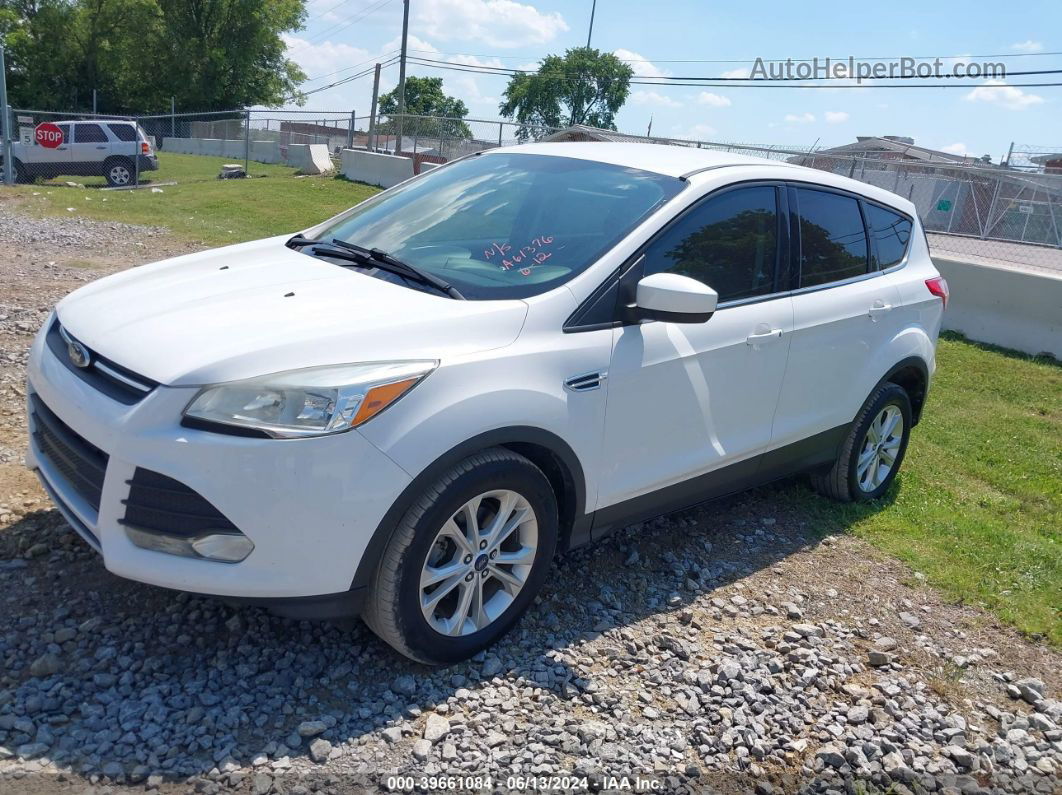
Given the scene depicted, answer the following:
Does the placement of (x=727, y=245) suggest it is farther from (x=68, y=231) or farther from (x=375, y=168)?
(x=375, y=168)

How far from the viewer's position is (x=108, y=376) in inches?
119

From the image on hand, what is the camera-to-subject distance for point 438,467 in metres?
3.00

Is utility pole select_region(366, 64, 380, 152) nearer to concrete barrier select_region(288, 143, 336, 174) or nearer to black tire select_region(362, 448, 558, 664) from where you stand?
concrete barrier select_region(288, 143, 336, 174)

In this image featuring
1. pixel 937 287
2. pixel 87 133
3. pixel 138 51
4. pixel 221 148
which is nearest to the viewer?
pixel 937 287

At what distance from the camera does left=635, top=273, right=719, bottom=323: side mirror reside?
3473 millimetres

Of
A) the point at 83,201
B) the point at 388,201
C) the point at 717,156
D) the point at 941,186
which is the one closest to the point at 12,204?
the point at 83,201

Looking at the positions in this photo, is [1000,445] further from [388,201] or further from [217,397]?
[217,397]

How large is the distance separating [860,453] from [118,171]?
2256cm

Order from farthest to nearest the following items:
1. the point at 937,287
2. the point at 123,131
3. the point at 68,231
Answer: the point at 123,131 < the point at 68,231 < the point at 937,287

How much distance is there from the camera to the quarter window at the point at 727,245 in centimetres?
388

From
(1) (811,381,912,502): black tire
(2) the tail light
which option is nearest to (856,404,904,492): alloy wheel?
(1) (811,381,912,502): black tire

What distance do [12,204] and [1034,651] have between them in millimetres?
17062

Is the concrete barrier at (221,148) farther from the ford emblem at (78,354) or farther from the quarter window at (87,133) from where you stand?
the ford emblem at (78,354)

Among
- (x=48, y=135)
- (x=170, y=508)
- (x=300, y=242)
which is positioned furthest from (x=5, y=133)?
(x=170, y=508)
